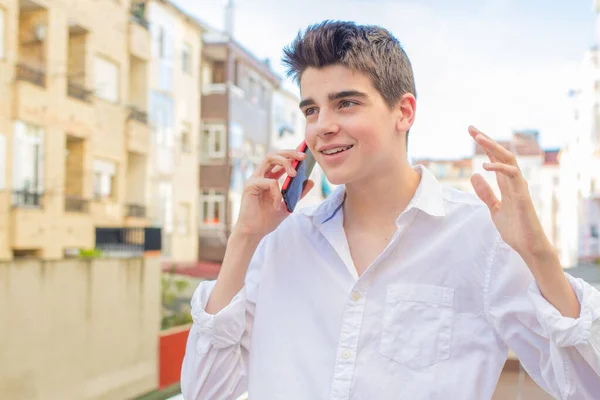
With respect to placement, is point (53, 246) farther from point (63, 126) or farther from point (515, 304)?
point (515, 304)

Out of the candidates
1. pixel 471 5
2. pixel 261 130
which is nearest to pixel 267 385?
pixel 471 5

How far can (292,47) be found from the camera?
0.87 m

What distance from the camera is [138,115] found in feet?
10.5

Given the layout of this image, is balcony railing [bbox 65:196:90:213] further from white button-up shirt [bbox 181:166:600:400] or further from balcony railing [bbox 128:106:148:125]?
white button-up shirt [bbox 181:166:600:400]

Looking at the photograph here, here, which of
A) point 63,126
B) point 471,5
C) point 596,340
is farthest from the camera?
point 471,5

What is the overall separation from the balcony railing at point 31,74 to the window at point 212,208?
2.05 meters

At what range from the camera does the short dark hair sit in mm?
823

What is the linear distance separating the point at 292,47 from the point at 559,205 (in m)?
12.5

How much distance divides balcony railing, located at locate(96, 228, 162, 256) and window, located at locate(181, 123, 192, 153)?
853 mm

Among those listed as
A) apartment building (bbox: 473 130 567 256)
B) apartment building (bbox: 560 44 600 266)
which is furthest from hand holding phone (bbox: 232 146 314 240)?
apartment building (bbox: 473 130 567 256)

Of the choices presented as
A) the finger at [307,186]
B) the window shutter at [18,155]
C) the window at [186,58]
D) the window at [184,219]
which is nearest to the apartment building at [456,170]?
the window at [186,58]

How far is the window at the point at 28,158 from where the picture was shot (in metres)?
2.05

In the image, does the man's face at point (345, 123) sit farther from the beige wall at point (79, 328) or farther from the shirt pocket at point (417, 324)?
the beige wall at point (79, 328)

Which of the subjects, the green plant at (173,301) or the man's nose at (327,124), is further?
the green plant at (173,301)
